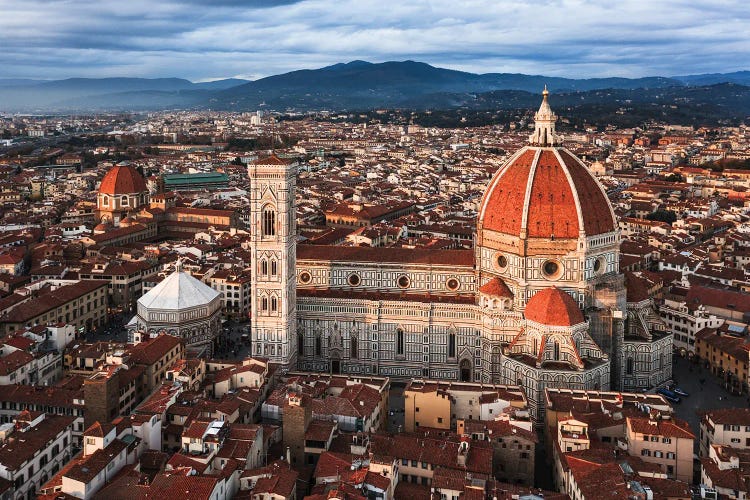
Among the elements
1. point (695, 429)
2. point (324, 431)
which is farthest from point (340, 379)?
point (695, 429)

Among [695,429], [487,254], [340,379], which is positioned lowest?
[695,429]

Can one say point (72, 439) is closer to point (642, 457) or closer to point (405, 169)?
point (642, 457)

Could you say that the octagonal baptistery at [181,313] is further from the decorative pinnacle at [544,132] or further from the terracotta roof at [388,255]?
the decorative pinnacle at [544,132]

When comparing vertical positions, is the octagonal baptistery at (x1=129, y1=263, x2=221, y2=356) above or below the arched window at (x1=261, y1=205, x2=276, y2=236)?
below

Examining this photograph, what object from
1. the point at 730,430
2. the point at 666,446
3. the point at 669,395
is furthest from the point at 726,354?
the point at 666,446

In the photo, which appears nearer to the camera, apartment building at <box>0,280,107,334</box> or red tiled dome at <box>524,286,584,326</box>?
red tiled dome at <box>524,286,584,326</box>

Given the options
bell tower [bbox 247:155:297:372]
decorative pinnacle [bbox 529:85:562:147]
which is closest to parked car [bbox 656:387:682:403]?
decorative pinnacle [bbox 529:85:562:147]

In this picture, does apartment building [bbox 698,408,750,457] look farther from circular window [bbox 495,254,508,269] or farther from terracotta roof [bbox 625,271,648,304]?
circular window [bbox 495,254,508,269]
